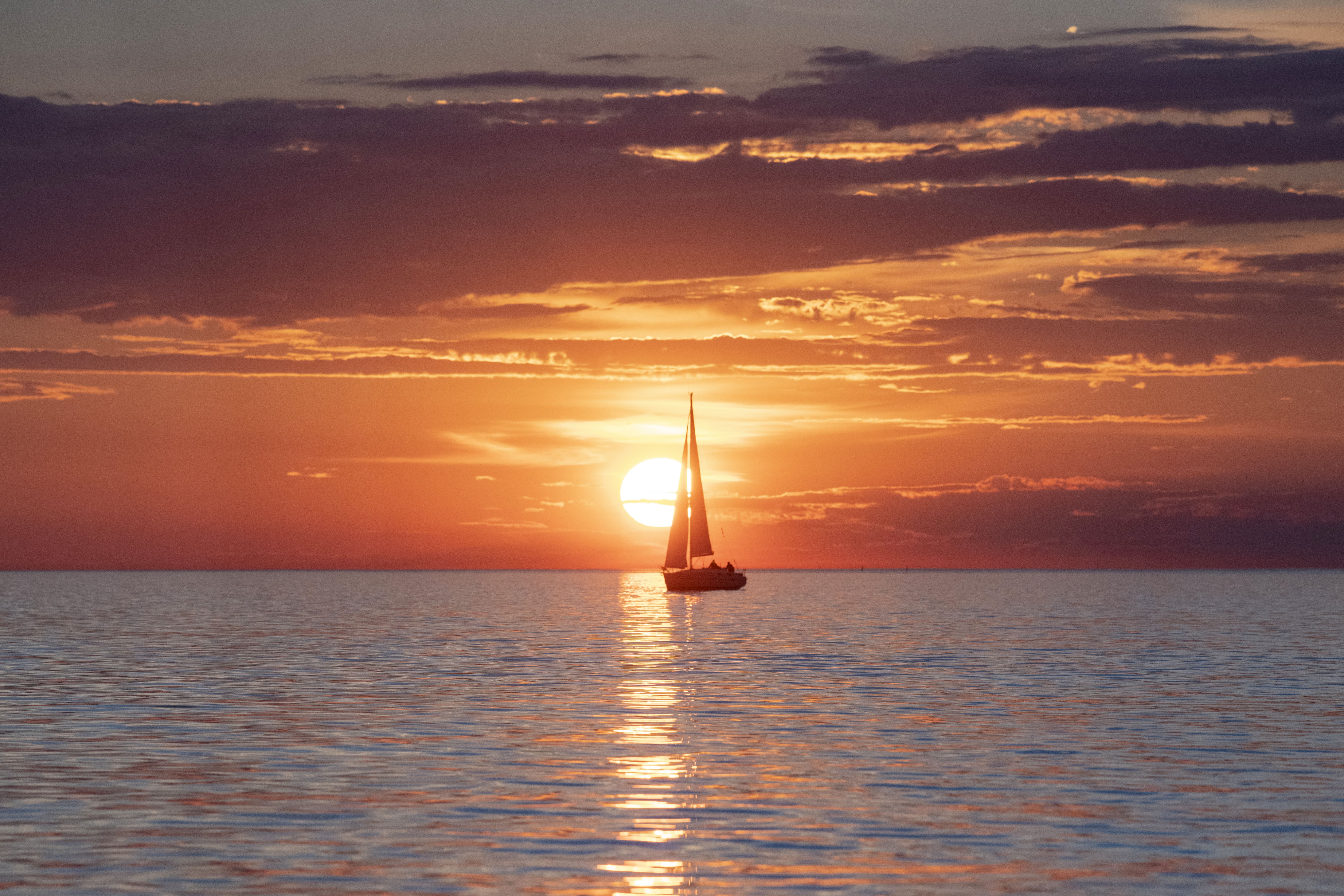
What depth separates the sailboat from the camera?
538ft

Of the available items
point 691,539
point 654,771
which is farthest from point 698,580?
point 654,771

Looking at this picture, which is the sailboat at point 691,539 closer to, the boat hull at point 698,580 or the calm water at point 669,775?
the boat hull at point 698,580

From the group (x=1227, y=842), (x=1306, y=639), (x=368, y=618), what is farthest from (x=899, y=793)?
(x=368, y=618)

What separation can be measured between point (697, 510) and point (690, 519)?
1.72 meters

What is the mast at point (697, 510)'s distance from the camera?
535ft

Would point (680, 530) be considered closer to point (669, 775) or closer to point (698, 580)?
point (698, 580)

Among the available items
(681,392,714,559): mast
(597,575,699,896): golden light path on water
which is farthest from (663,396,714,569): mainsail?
(597,575,699,896): golden light path on water

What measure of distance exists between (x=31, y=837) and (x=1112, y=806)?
1996 centimetres

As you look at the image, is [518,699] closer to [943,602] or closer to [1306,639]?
[1306,639]

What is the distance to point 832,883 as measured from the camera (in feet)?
70.8

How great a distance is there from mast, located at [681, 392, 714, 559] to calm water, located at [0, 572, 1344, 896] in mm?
90447

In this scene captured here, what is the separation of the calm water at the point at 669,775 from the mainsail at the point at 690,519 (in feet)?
298

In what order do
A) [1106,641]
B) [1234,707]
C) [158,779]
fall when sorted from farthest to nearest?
1. [1106,641]
2. [1234,707]
3. [158,779]

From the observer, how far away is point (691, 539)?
558 ft
